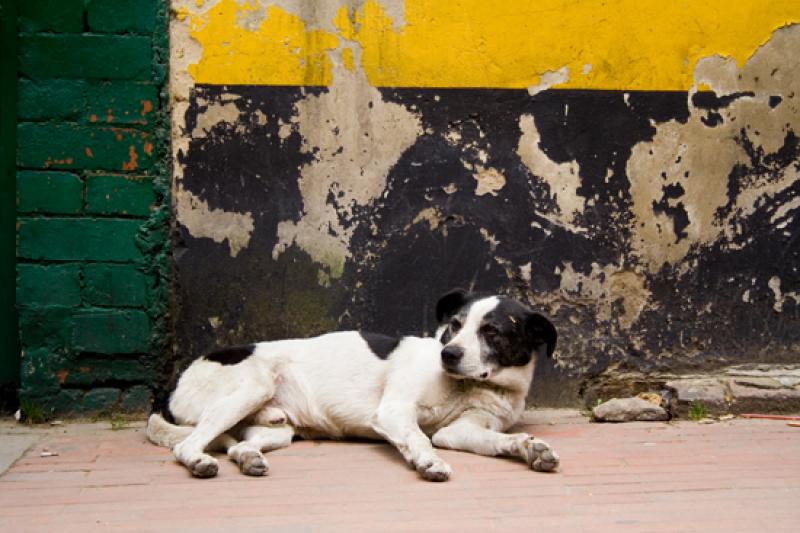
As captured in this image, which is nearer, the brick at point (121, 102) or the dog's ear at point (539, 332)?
the dog's ear at point (539, 332)

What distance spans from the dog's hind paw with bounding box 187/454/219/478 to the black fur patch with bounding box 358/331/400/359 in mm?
1080

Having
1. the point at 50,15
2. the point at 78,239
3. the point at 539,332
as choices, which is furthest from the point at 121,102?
the point at 539,332

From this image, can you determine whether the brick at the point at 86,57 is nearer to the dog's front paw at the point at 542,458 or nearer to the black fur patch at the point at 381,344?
the black fur patch at the point at 381,344

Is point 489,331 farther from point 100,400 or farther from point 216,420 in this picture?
point 100,400

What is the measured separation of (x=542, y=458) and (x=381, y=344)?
1.11 metres

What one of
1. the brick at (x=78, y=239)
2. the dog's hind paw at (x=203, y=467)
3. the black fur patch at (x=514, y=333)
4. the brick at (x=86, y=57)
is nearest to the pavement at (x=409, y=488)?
the dog's hind paw at (x=203, y=467)

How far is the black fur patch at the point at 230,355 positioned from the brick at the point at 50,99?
4.80 ft

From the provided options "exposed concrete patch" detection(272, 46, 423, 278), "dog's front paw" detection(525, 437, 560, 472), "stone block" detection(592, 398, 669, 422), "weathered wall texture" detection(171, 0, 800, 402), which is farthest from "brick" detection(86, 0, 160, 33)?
"stone block" detection(592, 398, 669, 422)

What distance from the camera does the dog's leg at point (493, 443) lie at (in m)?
4.31

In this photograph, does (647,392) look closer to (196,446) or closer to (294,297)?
(294,297)

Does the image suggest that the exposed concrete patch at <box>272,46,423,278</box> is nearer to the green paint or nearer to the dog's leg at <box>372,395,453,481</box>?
the dog's leg at <box>372,395,453,481</box>

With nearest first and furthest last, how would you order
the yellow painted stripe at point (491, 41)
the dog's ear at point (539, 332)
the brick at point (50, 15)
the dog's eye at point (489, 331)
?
the dog's eye at point (489, 331), the dog's ear at point (539, 332), the brick at point (50, 15), the yellow painted stripe at point (491, 41)

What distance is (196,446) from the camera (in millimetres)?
4414

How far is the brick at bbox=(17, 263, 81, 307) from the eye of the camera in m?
5.29
